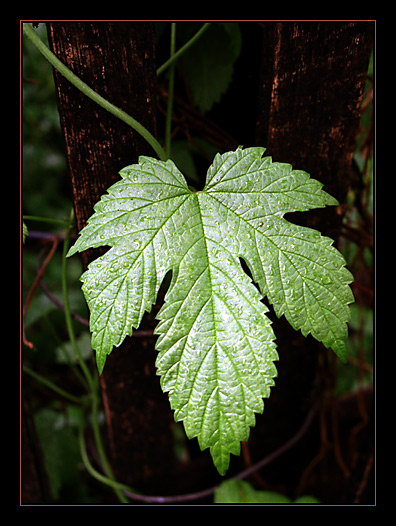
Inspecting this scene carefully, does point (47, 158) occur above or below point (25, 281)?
above

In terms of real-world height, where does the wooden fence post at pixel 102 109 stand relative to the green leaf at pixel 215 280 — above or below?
above

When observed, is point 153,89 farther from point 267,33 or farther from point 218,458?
point 218,458

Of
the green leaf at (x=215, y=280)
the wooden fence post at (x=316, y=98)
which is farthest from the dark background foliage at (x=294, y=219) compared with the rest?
the green leaf at (x=215, y=280)

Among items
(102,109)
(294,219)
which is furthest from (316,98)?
(102,109)

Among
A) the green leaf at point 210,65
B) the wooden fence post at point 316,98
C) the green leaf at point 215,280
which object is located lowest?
the green leaf at point 215,280

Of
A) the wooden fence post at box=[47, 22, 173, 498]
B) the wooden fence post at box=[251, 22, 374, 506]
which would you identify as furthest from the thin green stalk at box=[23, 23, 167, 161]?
the wooden fence post at box=[251, 22, 374, 506]

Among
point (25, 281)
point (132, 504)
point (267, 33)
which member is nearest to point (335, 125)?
point (267, 33)

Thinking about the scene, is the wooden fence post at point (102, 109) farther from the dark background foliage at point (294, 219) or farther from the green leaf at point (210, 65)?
the green leaf at point (210, 65)

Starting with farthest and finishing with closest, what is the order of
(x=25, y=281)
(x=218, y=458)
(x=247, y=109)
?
(x=25, y=281) < (x=247, y=109) < (x=218, y=458)
